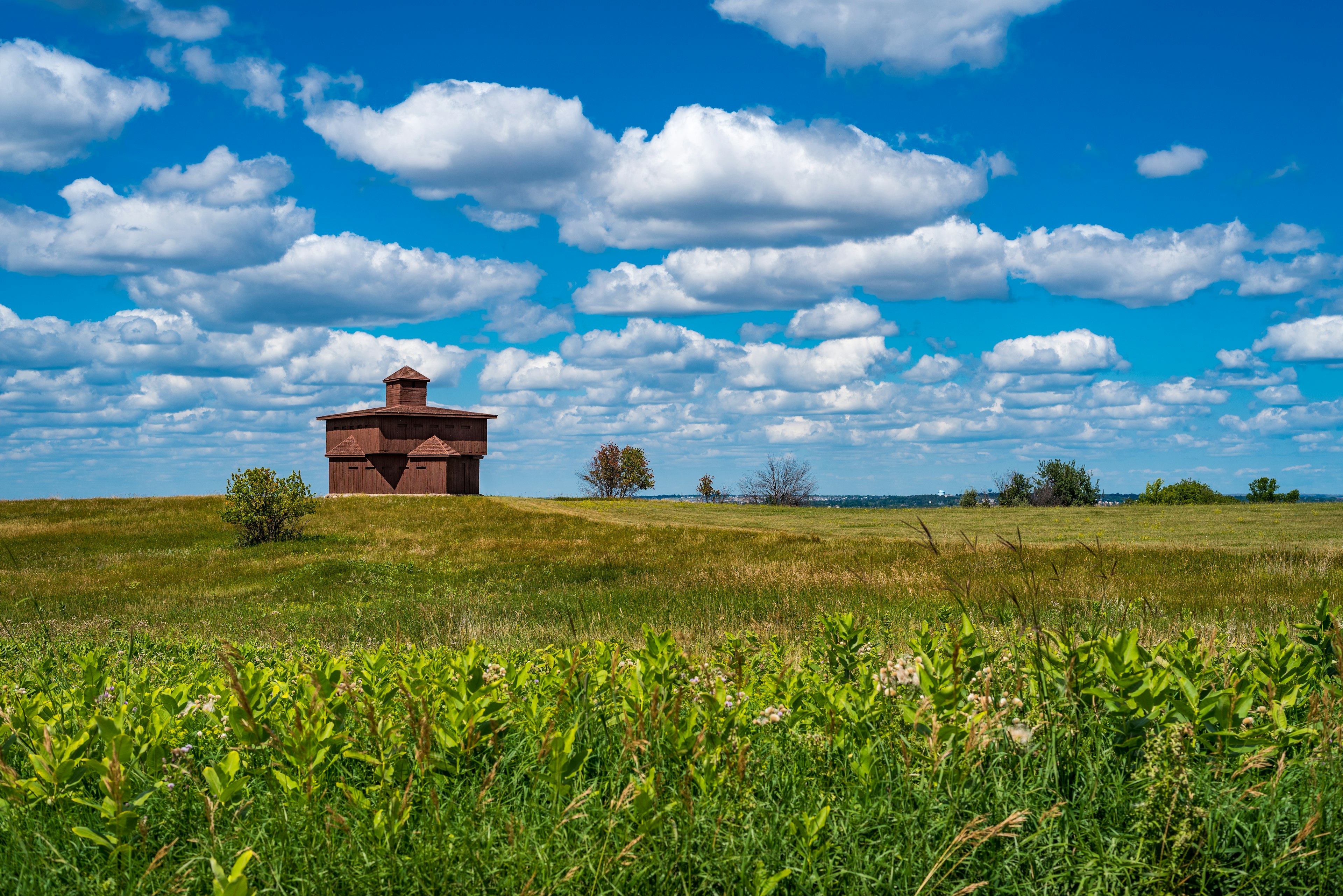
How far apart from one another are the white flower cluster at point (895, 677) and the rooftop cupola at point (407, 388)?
50.0 m

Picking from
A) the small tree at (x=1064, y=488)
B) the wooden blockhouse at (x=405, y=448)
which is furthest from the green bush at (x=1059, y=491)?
the wooden blockhouse at (x=405, y=448)

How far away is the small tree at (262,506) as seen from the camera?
26828 mm

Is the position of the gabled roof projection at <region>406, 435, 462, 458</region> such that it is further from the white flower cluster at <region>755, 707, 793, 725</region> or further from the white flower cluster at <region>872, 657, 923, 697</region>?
the white flower cluster at <region>755, 707, 793, 725</region>

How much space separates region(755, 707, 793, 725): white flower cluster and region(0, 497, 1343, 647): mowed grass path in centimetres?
95

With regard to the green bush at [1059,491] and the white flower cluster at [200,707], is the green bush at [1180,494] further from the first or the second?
the white flower cluster at [200,707]

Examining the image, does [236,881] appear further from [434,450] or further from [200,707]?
[434,450]

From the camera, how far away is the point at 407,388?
5125 cm

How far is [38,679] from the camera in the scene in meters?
5.08

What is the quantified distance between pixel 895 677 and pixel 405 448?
48.1 m

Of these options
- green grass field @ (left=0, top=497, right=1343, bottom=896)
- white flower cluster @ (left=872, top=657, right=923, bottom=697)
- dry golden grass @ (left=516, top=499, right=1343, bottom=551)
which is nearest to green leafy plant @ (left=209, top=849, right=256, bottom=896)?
green grass field @ (left=0, top=497, right=1343, bottom=896)

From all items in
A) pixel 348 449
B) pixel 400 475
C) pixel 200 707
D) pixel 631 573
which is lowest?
pixel 631 573

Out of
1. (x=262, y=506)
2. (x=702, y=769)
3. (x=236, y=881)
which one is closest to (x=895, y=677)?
(x=702, y=769)

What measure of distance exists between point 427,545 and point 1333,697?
79.8 ft

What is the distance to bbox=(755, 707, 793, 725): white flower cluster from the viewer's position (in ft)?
11.8
